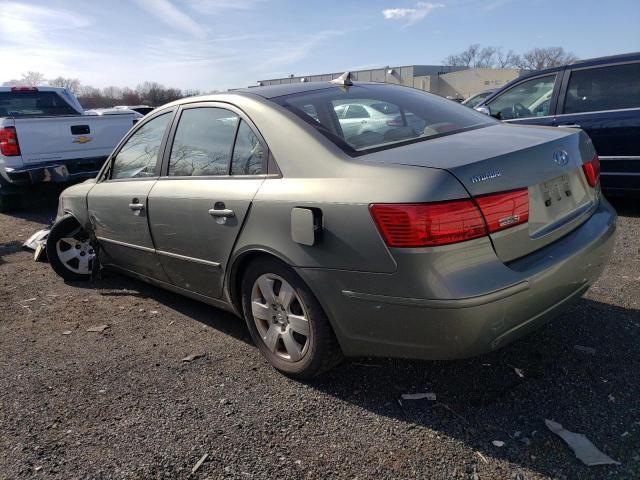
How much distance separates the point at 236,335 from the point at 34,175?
542 cm

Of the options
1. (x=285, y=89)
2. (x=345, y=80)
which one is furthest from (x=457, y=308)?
(x=345, y=80)

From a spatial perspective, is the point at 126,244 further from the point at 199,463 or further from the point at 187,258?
the point at 199,463

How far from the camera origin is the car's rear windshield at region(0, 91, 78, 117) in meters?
9.27

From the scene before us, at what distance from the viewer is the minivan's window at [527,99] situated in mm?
6695

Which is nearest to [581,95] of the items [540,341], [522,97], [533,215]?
[522,97]

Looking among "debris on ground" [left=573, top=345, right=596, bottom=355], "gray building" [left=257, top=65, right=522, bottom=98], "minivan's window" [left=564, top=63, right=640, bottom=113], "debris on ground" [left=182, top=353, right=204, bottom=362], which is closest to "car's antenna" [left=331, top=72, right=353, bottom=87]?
"debris on ground" [left=182, top=353, right=204, bottom=362]

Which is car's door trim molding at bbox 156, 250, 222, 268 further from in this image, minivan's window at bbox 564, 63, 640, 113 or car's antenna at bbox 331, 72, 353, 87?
minivan's window at bbox 564, 63, 640, 113

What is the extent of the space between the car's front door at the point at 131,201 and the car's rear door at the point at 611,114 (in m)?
4.85

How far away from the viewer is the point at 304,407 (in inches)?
109

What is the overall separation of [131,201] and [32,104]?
7.28 meters

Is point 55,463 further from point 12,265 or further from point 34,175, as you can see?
point 34,175

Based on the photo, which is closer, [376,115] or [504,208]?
[504,208]

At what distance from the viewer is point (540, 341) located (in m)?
3.26

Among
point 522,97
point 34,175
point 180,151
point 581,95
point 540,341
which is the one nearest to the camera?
point 540,341
